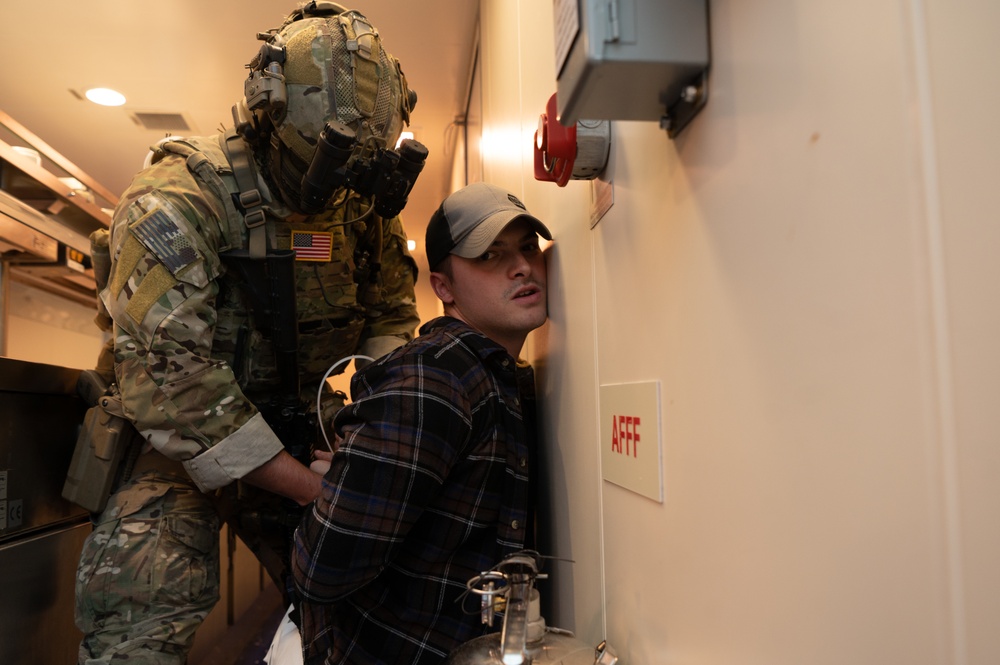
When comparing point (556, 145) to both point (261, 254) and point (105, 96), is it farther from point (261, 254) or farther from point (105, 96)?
point (105, 96)

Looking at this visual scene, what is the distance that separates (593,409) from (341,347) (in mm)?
1033

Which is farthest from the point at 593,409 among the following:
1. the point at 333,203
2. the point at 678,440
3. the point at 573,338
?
the point at 333,203

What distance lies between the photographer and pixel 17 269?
260 centimetres

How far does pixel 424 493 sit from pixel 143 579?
75 centimetres

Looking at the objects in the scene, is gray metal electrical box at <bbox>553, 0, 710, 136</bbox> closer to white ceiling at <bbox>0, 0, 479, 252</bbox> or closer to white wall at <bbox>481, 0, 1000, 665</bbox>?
white wall at <bbox>481, 0, 1000, 665</bbox>

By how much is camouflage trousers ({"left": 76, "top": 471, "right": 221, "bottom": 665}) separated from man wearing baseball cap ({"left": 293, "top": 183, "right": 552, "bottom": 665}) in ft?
1.29

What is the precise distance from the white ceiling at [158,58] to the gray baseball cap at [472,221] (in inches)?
66.0

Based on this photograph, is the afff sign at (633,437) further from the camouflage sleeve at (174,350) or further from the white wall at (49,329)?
the white wall at (49,329)

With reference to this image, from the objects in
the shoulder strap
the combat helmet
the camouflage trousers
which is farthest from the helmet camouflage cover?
the camouflage trousers

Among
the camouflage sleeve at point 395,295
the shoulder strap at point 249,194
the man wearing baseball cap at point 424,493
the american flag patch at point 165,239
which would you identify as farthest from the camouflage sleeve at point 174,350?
the camouflage sleeve at point 395,295

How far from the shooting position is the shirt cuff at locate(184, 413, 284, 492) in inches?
49.5

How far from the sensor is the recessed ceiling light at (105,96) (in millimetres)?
2959

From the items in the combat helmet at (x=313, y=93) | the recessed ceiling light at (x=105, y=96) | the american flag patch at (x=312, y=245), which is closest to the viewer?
the combat helmet at (x=313, y=93)

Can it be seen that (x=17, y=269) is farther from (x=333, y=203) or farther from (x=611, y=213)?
(x=611, y=213)
